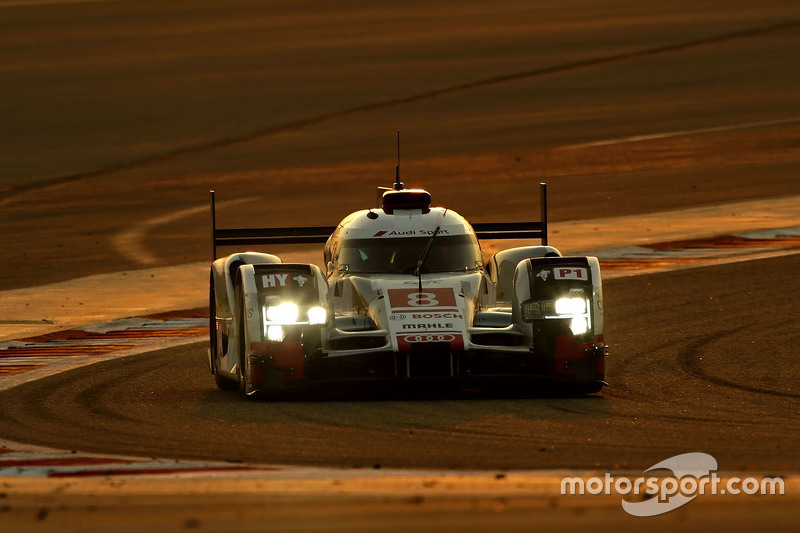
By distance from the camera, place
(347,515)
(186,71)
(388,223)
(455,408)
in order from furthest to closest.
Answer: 1. (186,71)
2. (388,223)
3. (455,408)
4. (347,515)

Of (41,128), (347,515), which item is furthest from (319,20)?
(347,515)

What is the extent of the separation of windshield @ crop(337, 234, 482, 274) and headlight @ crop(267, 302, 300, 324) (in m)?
1.25

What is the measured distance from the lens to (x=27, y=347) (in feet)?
56.1

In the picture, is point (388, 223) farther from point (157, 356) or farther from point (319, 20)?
point (319, 20)

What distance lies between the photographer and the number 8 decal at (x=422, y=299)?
13.1m

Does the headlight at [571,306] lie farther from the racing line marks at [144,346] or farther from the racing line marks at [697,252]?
the racing line marks at [697,252]

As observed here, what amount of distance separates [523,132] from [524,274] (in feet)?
94.8

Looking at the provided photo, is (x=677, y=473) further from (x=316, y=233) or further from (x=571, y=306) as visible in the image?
(x=316, y=233)

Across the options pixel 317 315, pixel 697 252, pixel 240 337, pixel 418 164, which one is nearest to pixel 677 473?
pixel 317 315

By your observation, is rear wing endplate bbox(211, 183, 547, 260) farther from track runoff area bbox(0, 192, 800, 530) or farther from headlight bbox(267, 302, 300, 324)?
track runoff area bbox(0, 192, 800, 530)

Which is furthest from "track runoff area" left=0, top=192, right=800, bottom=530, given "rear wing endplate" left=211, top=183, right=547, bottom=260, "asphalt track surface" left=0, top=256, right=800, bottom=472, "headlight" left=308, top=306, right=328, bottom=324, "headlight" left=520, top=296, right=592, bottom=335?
"headlight" left=520, top=296, right=592, bottom=335

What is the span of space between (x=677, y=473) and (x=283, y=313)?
15.5 ft

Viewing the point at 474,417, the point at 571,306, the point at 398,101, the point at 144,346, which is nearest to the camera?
the point at 474,417

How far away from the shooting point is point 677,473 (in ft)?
30.5
